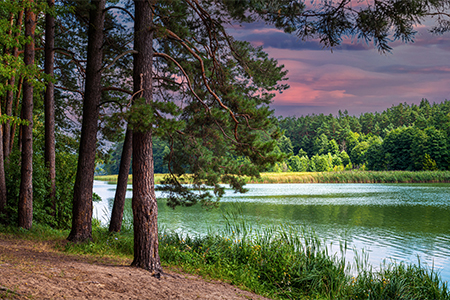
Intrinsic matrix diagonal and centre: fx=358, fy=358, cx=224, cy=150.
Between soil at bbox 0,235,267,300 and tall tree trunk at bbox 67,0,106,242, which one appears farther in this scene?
tall tree trunk at bbox 67,0,106,242

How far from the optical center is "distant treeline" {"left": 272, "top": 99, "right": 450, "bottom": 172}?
52906 mm

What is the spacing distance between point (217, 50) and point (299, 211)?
41.2 feet

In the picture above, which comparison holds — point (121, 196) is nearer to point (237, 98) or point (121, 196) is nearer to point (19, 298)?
point (237, 98)

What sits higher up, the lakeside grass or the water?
the lakeside grass

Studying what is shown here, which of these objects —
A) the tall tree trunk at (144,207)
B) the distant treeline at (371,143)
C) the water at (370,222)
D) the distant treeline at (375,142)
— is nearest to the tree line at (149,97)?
the tall tree trunk at (144,207)

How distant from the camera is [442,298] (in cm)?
571

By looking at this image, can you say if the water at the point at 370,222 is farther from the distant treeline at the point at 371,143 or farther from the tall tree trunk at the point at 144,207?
the distant treeline at the point at 371,143

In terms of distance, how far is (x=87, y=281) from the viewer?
4254mm

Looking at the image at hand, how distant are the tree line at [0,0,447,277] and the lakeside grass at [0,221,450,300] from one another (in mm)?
917

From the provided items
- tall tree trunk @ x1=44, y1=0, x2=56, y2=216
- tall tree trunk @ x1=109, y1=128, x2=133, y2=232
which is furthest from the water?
tall tree trunk @ x1=44, y1=0, x2=56, y2=216

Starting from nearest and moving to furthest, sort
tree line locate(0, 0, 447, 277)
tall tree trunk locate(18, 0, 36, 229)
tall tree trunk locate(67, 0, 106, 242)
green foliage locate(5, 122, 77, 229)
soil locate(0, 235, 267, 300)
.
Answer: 1. soil locate(0, 235, 267, 300)
2. tree line locate(0, 0, 447, 277)
3. tall tree trunk locate(67, 0, 106, 242)
4. tall tree trunk locate(18, 0, 36, 229)
5. green foliage locate(5, 122, 77, 229)

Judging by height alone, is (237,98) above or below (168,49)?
below

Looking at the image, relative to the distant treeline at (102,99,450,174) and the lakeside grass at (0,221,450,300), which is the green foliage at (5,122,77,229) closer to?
the lakeside grass at (0,221,450,300)

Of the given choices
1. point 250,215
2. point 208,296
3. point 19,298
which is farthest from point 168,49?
point 250,215
